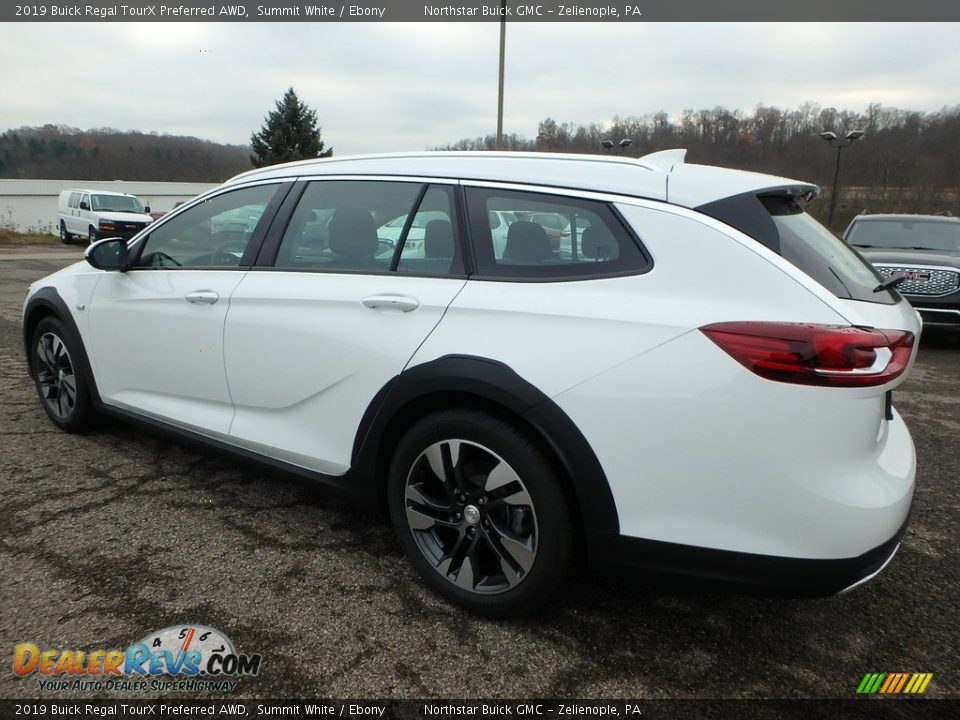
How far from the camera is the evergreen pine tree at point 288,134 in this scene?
49.4 m

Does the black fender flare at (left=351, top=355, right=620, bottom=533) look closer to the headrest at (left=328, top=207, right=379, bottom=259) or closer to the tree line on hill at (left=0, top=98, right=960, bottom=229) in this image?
the headrest at (left=328, top=207, right=379, bottom=259)

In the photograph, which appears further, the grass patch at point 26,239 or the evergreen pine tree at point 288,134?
the evergreen pine tree at point 288,134

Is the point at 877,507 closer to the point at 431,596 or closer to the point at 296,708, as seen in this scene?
the point at 431,596

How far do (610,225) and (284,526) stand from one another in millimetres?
1966

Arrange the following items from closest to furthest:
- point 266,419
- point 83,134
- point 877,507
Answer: point 877,507
point 266,419
point 83,134

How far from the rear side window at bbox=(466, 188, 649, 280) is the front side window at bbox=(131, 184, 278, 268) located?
121cm

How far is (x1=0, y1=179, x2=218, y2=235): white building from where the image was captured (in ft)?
107

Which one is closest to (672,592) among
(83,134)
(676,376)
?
(676,376)

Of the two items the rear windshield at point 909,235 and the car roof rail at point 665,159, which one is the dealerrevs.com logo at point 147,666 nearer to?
the car roof rail at point 665,159

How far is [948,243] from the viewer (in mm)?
8805

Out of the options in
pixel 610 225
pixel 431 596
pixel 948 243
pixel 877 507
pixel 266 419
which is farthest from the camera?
pixel 948 243

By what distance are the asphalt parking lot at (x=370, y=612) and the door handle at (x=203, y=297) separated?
97cm

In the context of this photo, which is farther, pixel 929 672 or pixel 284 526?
pixel 284 526

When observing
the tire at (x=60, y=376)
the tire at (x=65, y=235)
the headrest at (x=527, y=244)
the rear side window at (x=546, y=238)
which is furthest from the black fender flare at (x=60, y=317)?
the tire at (x=65, y=235)
